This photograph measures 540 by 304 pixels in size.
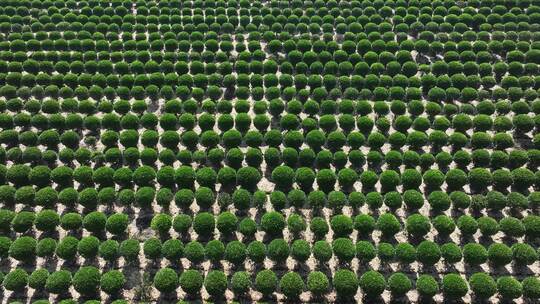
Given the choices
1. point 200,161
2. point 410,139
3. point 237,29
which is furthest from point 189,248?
point 237,29

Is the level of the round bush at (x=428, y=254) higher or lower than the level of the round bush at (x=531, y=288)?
higher

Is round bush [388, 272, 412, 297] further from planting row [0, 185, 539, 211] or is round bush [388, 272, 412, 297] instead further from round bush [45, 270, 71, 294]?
round bush [45, 270, 71, 294]

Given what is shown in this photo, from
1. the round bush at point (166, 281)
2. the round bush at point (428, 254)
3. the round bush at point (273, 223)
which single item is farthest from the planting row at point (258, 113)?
the round bush at point (166, 281)

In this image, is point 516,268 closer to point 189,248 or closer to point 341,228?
point 341,228

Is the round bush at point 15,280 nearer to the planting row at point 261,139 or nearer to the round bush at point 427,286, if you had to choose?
the planting row at point 261,139

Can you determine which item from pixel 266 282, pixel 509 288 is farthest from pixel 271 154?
pixel 509 288

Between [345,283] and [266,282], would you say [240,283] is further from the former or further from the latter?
[345,283]
